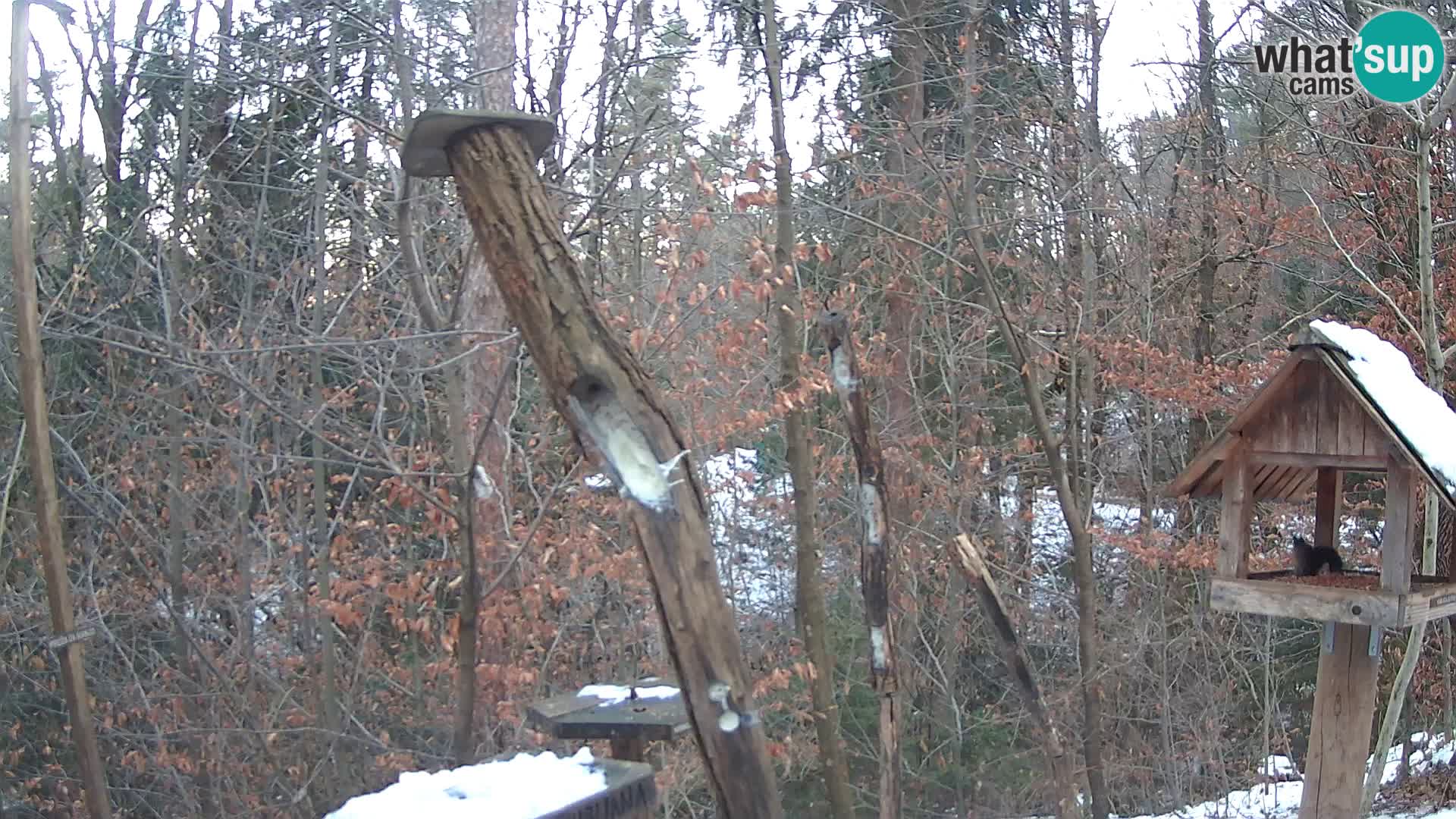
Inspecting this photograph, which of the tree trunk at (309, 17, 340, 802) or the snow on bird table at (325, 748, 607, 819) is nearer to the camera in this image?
the snow on bird table at (325, 748, 607, 819)

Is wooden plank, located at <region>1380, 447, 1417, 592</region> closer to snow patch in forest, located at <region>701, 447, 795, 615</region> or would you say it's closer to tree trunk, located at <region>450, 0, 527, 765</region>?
tree trunk, located at <region>450, 0, 527, 765</region>

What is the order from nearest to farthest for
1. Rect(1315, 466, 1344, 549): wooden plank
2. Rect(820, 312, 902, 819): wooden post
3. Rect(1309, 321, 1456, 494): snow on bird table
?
Rect(1309, 321, 1456, 494): snow on bird table, Rect(1315, 466, 1344, 549): wooden plank, Rect(820, 312, 902, 819): wooden post

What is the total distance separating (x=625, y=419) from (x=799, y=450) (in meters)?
5.84

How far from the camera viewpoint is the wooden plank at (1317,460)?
3762 millimetres

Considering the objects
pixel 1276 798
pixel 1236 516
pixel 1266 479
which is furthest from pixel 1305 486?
pixel 1276 798

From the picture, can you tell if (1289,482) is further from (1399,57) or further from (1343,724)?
(1399,57)

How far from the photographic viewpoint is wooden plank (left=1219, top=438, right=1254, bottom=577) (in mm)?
4070

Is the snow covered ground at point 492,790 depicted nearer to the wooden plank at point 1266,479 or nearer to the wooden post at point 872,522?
the wooden post at point 872,522

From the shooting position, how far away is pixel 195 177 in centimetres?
833

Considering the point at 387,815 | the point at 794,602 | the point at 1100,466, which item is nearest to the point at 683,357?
the point at 794,602

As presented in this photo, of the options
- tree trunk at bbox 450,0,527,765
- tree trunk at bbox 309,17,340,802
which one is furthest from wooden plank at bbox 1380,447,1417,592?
tree trunk at bbox 309,17,340,802

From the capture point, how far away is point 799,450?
8.89 m

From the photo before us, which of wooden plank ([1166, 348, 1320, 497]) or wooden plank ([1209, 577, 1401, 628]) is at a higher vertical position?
wooden plank ([1166, 348, 1320, 497])

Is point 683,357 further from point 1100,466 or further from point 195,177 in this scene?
point 1100,466
